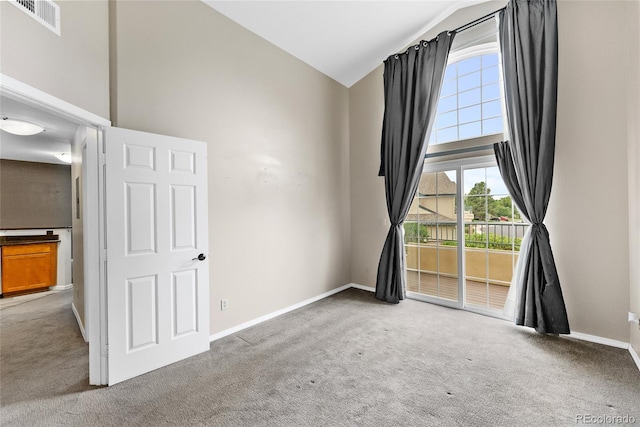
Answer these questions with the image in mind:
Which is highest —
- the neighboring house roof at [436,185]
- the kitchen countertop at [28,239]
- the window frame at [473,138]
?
the window frame at [473,138]

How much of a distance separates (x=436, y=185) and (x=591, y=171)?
165 cm

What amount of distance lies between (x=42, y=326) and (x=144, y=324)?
2.26 m

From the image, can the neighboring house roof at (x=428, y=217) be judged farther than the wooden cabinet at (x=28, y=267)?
No

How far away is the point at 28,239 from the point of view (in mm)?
5027

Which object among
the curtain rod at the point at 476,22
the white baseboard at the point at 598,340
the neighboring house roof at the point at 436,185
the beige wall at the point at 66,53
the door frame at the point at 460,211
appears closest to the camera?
the beige wall at the point at 66,53

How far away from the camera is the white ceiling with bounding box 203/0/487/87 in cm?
318

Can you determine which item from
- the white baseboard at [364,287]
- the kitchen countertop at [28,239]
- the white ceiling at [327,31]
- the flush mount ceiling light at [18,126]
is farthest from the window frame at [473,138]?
the kitchen countertop at [28,239]

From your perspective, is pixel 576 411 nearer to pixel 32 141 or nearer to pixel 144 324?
pixel 144 324

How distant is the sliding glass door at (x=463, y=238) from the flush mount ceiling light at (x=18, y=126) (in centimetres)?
526

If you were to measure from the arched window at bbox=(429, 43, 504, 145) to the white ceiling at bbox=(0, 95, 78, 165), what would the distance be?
498 centimetres

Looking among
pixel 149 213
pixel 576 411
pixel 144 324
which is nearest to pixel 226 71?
pixel 149 213

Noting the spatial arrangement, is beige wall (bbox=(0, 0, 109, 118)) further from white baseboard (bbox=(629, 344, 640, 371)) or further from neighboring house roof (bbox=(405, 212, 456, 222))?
white baseboard (bbox=(629, 344, 640, 371))

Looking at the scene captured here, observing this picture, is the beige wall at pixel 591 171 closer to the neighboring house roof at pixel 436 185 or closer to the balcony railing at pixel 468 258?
the balcony railing at pixel 468 258

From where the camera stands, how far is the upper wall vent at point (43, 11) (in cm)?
169
